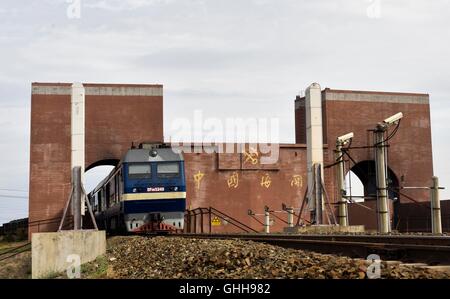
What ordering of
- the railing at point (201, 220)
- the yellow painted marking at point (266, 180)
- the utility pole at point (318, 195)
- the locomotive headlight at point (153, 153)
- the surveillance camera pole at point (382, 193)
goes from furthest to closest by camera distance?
1. the yellow painted marking at point (266, 180)
2. the railing at point (201, 220)
3. the utility pole at point (318, 195)
4. the surveillance camera pole at point (382, 193)
5. the locomotive headlight at point (153, 153)

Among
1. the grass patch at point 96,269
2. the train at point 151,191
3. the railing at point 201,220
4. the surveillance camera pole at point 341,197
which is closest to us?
the grass patch at point 96,269

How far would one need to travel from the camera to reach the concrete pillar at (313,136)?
2681 cm

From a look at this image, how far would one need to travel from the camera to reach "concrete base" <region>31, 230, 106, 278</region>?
1523cm

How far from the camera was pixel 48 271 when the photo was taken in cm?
1506

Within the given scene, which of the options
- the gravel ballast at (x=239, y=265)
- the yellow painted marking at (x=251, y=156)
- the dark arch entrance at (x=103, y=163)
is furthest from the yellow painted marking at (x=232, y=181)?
the gravel ballast at (x=239, y=265)

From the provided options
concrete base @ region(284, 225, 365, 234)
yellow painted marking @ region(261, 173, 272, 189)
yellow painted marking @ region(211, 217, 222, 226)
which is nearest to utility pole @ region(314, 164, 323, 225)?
concrete base @ region(284, 225, 365, 234)

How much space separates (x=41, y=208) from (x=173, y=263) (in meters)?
28.6

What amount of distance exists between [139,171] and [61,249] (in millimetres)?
8342

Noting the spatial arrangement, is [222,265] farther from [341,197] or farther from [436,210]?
[341,197]

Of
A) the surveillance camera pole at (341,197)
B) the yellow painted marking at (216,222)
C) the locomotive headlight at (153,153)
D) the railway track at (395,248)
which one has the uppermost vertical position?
the locomotive headlight at (153,153)

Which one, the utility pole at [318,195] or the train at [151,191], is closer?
Answer: the train at [151,191]

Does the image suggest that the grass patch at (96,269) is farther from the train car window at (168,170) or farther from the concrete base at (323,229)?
the concrete base at (323,229)
